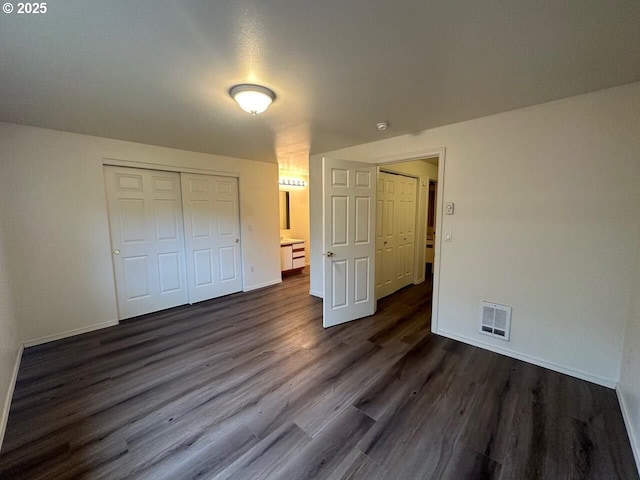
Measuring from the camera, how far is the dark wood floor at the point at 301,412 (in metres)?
1.44

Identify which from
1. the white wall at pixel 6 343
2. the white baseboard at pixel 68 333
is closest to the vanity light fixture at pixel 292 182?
the white baseboard at pixel 68 333

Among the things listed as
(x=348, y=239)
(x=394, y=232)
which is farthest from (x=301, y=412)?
(x=394, y=232)

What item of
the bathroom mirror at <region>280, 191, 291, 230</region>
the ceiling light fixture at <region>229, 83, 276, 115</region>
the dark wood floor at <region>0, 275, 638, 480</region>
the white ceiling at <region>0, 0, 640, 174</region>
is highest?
the white ceiling at <region>0, 0, 640, 174</region>

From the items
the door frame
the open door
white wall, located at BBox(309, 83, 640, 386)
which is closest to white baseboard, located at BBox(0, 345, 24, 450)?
the open door

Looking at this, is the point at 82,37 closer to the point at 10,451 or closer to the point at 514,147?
the point at 10,451

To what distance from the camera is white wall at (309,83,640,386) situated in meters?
1.93

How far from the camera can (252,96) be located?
1.90 metres

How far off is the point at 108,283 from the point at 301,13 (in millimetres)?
3601

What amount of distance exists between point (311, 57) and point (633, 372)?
113 inches

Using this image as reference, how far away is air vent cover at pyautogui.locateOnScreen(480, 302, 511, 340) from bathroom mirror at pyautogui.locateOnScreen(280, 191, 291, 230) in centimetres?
472

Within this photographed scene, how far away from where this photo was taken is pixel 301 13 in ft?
3.90

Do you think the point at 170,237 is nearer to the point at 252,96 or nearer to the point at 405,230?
the point at 252,96

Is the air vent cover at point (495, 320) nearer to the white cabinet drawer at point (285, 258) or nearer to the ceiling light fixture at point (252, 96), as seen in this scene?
the ceiling light fixture at point (252, 96)

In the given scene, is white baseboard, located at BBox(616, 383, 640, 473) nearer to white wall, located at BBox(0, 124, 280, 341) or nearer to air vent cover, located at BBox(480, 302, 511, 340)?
air vent cover, located at BBox(480, 302, 511, 340)
